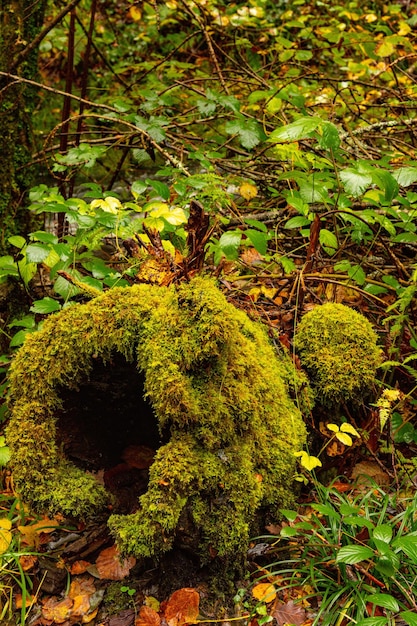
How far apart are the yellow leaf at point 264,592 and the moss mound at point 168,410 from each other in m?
0.18

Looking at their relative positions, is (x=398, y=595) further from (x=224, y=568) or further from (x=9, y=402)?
(x=9, y=402)

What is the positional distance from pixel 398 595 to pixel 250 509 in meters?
0.60

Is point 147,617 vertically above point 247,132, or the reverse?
point 247,132

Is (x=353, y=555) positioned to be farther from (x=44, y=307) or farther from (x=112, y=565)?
(x=44, y=307)

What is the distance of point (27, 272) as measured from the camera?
2691mm

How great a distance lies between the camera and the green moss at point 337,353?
2.48m

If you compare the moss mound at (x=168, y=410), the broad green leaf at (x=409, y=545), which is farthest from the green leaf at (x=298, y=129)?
the broad green leaf at (x=409, y=545)

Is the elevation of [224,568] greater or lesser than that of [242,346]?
lesser

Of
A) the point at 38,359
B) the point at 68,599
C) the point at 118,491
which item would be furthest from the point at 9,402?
the point at 68,599

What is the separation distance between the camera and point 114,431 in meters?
2.36

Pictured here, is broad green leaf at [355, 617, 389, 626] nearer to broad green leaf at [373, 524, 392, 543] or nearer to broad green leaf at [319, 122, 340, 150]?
broad green leaf at [373, 524, 392, 543]

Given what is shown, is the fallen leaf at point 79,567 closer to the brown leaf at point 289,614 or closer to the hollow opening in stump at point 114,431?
the hollow opening in stump at point 114,431

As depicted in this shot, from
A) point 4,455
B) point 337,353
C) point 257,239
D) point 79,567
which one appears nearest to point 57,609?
point 79,567

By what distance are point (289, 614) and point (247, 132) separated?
2.56m
